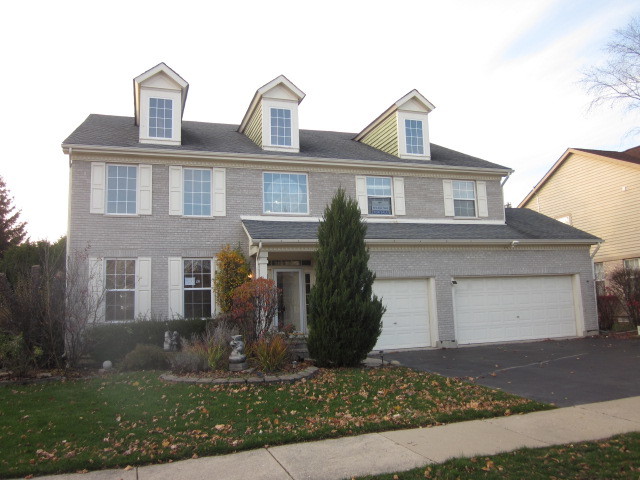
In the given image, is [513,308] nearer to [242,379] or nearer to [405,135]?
[405,135]

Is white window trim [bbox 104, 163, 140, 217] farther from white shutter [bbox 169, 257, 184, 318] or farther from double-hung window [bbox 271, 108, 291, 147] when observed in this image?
double-hung window [bbox 271, 108, 291, 147]

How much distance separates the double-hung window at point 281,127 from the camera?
15812mm

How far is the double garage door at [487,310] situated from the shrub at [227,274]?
3829mm

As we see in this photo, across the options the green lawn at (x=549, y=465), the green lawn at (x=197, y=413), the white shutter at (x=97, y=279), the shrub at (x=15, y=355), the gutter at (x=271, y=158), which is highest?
the gutter at (x=271, y=158)

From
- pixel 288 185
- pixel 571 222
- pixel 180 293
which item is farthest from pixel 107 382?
pixel 571 222

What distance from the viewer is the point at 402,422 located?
640 centimetres

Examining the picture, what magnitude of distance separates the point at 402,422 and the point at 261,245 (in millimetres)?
7273

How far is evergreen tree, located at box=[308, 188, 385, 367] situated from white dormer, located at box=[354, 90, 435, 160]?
275 inches

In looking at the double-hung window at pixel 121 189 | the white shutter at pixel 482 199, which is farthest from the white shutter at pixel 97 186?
the white shutter at pixel 482 199

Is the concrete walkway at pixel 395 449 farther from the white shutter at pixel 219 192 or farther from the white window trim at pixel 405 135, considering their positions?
the white window trim at pixel 405 135

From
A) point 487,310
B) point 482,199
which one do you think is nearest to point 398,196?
point 482,199

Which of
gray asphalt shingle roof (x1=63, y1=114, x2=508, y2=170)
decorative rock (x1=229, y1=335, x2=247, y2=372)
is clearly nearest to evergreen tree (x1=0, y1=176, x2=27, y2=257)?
gray asphalt shingle roof (x1=63, y1=114, x2=508, y2=170)

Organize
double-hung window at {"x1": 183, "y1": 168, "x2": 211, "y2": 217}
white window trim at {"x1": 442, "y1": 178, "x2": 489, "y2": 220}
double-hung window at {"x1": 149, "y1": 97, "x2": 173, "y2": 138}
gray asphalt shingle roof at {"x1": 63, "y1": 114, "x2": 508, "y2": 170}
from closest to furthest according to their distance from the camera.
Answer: gray asphalt shingle roof at {"x1": 63, "y1": 114, "x2": 508, "y2": 170} < double-hung window at {"x1": 183, "y1": 168, "x2": 211, "y2": 217} < double-hung window at {"x1": 149, "y1": 97, "x2": 173, "y2": 138} < white window trim at {"x1": 442, "y1": 178, "x2": 489, "y2": 220}

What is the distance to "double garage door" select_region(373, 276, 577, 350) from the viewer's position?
46.2ft
